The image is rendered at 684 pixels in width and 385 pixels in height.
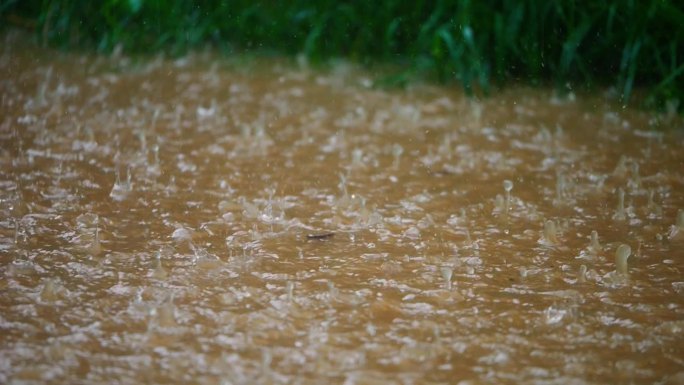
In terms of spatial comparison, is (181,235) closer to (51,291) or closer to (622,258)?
(51,291)

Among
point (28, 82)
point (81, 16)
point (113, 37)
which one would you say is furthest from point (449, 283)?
point (81, 16)

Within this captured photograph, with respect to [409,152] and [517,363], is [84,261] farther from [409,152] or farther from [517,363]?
[409,152]

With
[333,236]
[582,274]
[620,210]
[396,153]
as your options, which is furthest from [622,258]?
[396,153]

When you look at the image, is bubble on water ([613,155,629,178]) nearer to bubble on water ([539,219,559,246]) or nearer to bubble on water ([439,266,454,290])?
bubble on water ([539,219,559,246])

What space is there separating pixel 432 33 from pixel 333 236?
5.77 feet

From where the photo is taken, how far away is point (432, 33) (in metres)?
3.49

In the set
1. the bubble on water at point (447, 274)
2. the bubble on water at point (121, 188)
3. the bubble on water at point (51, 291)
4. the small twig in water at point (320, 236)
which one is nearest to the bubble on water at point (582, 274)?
the bubble on water at point (447, 274)

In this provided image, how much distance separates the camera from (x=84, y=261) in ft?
5.82

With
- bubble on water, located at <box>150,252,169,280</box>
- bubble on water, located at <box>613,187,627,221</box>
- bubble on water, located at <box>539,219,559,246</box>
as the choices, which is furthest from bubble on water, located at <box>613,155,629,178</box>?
bubble on water, located at <box>150,252,169,280</box>

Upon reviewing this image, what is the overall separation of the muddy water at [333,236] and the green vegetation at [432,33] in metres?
0.17

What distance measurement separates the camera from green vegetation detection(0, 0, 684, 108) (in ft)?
10.3

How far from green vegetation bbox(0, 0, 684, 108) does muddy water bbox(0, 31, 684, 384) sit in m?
0.17

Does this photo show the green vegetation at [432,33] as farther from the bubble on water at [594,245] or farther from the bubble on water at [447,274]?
the bubble on water at [447,274]

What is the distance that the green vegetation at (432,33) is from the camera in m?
3.14
